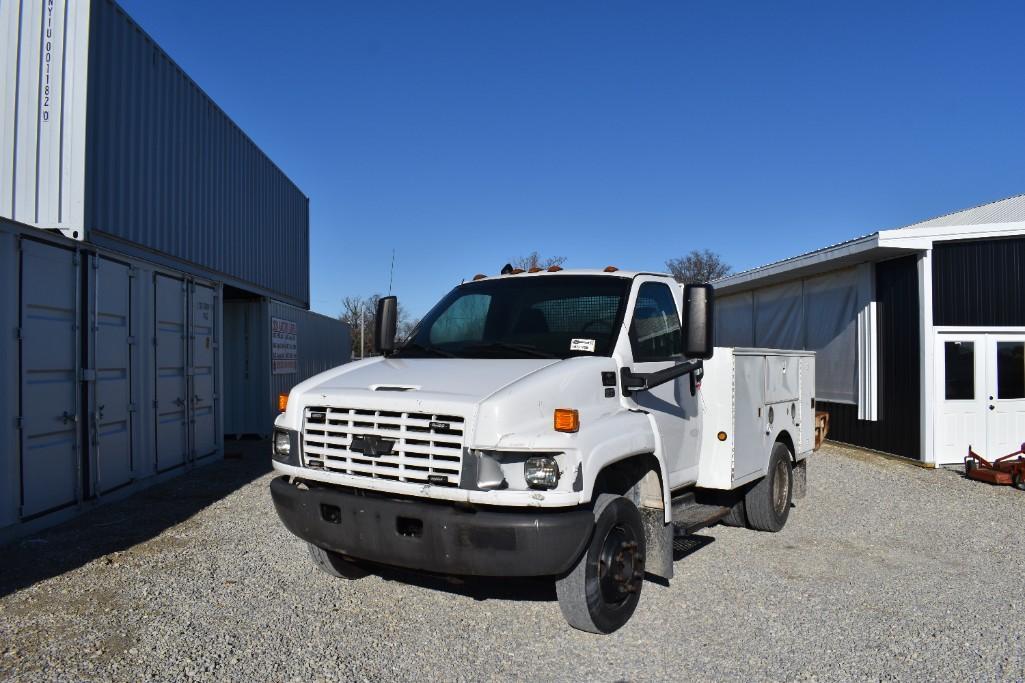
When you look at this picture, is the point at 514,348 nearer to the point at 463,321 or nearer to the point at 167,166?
the point at 463,321

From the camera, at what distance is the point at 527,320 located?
4.92 meters

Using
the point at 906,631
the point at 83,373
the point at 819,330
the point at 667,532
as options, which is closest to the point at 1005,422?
the point at 819,330

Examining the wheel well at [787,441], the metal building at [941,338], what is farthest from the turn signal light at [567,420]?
the metal building at [941,338]

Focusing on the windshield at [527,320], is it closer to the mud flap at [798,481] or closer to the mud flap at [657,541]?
the mud flap at [657,541]

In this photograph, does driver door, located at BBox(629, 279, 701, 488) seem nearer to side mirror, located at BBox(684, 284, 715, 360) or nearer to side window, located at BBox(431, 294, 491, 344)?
side mirror, located at BBox(684, 284, 715, 360)

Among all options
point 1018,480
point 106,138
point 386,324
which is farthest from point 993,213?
point 106,138

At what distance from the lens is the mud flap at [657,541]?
14.8 feet

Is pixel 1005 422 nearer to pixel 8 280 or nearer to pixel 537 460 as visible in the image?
pixel 537 460

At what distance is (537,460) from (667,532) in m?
1.34

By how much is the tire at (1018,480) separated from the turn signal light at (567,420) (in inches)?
330

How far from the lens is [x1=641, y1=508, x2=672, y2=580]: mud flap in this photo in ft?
14.8

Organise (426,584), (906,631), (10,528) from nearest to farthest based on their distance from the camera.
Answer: (906,631) → (426,584) → (10,528)

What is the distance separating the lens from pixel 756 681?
12.1 feet

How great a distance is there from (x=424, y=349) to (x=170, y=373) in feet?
18.5
